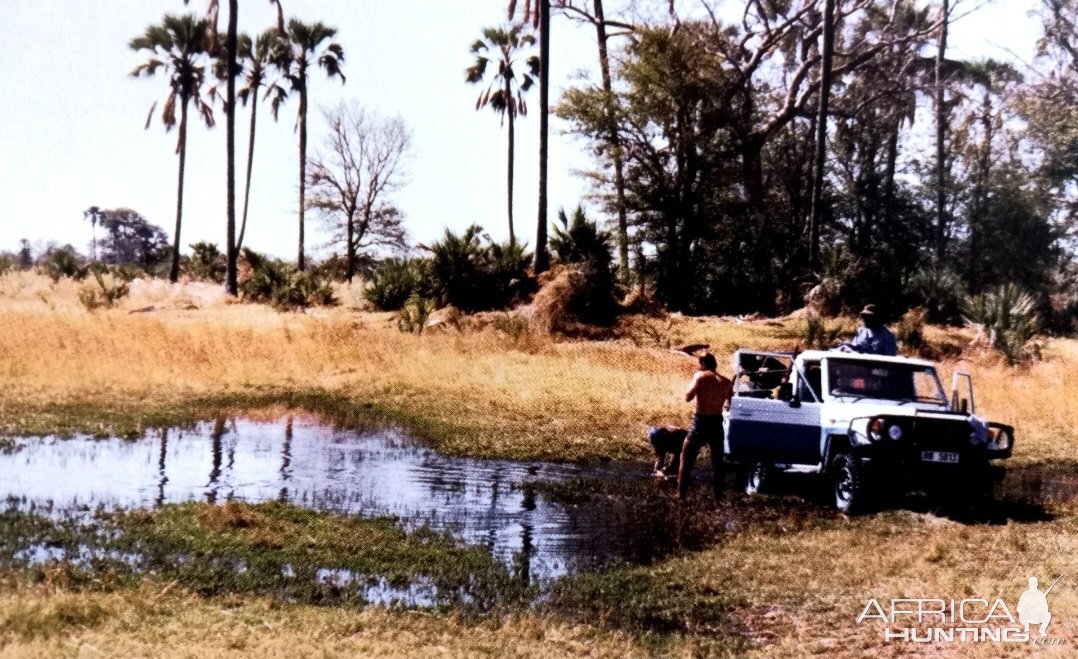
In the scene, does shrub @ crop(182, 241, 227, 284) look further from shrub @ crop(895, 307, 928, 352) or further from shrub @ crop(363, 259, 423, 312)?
shrub @ crop(895, 307, 928, 352)

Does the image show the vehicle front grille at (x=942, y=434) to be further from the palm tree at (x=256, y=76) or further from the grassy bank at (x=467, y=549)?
the palm tree at (x=256, y=76)

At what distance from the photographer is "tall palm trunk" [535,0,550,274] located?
29.9 meters

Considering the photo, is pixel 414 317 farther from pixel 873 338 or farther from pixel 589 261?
pixel 873 338

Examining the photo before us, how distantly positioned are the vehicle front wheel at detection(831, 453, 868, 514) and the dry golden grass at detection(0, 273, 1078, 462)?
3.98 metres

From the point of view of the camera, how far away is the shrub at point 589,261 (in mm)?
28047

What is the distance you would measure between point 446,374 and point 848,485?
10.8 m

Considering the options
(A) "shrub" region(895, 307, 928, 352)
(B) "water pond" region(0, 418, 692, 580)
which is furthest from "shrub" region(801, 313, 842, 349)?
(B) "water pond" region(0, 418, 692, 580)

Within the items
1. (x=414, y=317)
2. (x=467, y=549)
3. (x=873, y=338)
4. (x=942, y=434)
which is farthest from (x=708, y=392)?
(x=414, y=317)

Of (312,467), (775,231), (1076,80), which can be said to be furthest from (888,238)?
(312,467)

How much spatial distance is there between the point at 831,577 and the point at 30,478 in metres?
8.02

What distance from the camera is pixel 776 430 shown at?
456 inches

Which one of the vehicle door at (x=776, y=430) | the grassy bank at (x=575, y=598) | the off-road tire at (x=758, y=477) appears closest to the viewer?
the grassy bank at (x=575, y=598)

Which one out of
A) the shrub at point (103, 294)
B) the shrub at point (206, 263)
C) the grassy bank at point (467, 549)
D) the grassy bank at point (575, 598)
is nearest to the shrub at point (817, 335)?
the grassy bank at point (467, 549)

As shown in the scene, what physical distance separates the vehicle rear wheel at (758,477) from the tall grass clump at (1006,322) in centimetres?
1472
